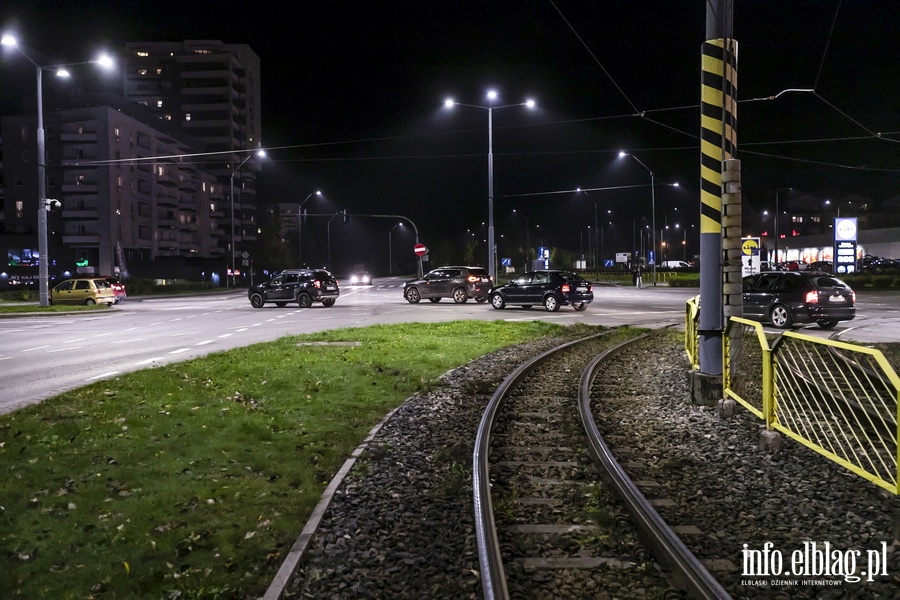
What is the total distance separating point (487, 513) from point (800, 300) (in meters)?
17.4

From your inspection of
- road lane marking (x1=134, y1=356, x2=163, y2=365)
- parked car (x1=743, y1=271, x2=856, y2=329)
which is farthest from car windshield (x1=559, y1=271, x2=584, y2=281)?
road lane marking (x1=134, y1=356, x2=163, y2=365)

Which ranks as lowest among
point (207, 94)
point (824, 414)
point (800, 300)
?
point (824, 414)

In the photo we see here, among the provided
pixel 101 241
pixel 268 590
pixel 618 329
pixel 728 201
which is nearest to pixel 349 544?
pixel 268 590

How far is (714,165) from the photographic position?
1040cm

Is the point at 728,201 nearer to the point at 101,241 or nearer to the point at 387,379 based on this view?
the point at 387,379

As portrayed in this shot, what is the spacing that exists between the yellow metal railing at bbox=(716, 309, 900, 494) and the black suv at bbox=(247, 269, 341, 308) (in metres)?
28.3

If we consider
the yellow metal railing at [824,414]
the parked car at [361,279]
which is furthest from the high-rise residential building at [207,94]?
the yellow metal railing at [824,414]

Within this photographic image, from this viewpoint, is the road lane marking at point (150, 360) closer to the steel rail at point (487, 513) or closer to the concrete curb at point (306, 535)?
the steel rail at point (487, 513)

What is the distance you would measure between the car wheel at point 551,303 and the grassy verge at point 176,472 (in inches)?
694

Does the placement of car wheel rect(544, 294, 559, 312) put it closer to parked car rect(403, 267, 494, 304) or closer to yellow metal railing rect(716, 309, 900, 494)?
parked car rect(403, 267, 494, 304)

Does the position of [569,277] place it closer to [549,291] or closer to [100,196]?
[549,291]

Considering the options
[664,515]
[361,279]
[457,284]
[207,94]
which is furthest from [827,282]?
[207,94]

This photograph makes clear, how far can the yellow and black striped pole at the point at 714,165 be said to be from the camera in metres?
10.0

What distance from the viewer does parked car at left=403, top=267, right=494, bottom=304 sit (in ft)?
125
